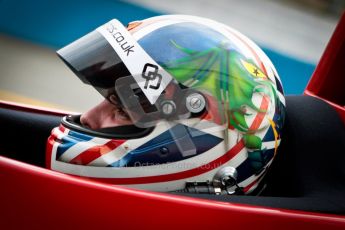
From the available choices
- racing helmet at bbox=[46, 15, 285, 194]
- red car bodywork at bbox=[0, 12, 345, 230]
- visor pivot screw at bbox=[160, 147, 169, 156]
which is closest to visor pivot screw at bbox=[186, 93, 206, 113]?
racing helmet at bbox=[46, 15, 285, 194]

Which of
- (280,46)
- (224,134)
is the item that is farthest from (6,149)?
(280,46)

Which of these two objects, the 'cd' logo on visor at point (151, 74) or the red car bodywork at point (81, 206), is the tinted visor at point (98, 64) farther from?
the red car bodywork at point (81, 206)

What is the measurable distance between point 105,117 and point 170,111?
21 cm

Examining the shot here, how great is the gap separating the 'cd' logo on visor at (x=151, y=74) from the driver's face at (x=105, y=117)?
0.45ft

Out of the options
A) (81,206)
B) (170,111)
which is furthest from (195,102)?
(81,206)

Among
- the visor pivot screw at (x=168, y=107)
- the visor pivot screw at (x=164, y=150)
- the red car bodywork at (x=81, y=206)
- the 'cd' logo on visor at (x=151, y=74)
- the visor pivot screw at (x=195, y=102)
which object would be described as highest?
the 'cd' logo on visor at (x=151, y=74)

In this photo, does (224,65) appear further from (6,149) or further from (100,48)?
(6,149)

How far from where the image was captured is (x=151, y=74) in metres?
1.53

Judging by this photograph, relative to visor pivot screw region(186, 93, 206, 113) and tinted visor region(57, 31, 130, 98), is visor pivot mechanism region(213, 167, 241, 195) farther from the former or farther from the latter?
tinted visor region(57, 31, 130, 98)

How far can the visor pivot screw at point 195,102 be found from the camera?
60.5 inches

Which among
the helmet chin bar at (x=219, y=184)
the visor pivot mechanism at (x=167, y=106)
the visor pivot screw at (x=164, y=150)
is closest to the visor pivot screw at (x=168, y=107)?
the visor pivot mechanism at (x=167, y=106)

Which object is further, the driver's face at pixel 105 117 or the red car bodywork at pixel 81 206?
the driver's face at pixel 105 117

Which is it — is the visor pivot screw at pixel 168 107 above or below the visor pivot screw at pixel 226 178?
above

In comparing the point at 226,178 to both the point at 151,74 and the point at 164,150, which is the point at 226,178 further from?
the point at 151,74
